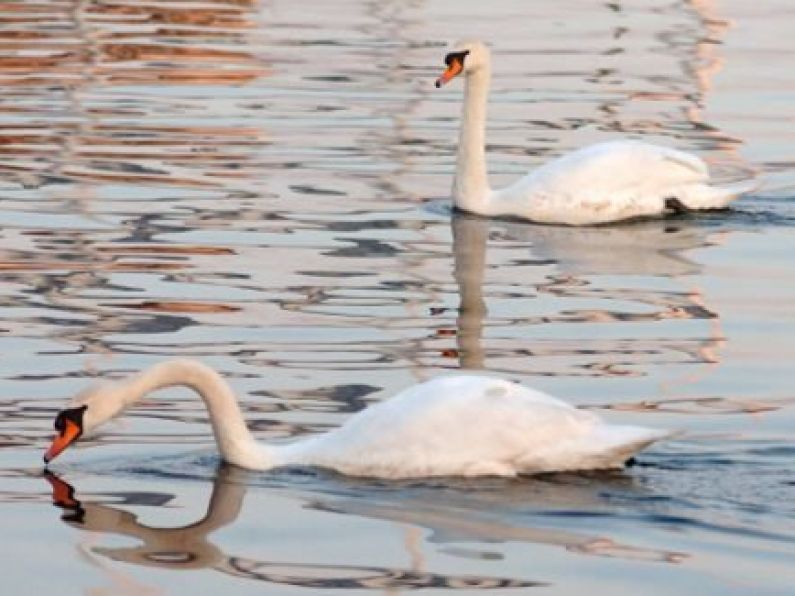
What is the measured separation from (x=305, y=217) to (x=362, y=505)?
6027 millimetres

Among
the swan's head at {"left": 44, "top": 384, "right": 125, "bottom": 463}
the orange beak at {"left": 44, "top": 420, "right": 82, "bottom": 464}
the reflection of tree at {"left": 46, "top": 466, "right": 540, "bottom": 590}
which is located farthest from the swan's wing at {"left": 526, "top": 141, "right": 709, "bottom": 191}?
the orange beak at {"left": 44, "top": 420, "right": 82, "bottom": 464}

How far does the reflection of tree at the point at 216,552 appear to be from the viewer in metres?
8.41

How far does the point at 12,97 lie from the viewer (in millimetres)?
20250

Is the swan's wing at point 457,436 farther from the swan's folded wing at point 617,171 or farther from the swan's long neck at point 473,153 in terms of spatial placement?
the swan's long neck at point 473,153

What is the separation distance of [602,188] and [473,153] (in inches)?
35.5

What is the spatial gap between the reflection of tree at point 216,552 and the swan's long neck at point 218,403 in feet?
0.24

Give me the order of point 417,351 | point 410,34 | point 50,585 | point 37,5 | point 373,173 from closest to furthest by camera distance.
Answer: point 50,585
point 417,351
point 373,173
point 410,34
point 37,5

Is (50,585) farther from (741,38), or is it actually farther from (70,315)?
(741,38)

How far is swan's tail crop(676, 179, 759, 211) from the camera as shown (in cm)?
1563

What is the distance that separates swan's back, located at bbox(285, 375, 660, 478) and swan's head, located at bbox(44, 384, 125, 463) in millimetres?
665

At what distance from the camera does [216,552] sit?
8852mm

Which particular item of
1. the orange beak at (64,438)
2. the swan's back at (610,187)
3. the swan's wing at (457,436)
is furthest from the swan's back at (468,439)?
the swan's back at (610,187)

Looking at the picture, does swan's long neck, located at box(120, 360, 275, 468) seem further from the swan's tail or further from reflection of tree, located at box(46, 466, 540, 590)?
the swan's tail

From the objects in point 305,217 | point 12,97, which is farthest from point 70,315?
point 12,97
